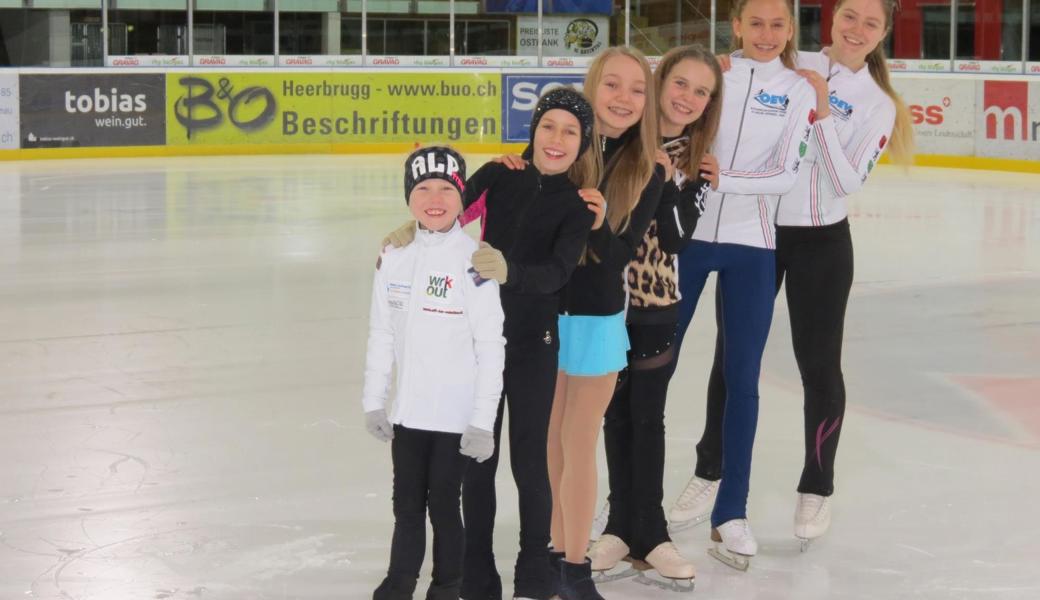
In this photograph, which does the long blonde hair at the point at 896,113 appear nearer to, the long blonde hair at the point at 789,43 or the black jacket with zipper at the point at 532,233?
the long blonde hair at the point at 789,43

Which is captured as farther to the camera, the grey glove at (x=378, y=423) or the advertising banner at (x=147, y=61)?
the advertising banner at (x=147, y=61)

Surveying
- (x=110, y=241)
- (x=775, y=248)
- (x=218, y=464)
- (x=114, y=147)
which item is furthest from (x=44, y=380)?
(x=114, y=147)

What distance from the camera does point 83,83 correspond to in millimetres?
17312

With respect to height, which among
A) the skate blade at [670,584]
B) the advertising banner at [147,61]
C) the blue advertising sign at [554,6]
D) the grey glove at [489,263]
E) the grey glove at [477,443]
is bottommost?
the skate blade at [670,584]

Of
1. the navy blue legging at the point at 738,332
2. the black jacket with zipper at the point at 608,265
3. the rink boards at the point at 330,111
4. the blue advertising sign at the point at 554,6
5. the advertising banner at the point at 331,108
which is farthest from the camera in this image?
the blue advertising sign at the point at 554,6

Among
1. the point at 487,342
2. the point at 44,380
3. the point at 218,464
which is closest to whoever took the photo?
the point at 487,342

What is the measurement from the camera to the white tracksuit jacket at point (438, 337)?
10.6ft

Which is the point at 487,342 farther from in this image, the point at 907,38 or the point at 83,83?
the point at 907,38

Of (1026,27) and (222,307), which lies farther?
(1026,27)

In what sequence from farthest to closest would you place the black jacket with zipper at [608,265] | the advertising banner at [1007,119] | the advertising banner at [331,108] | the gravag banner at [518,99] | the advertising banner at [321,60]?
the advertising banner at [321,60] → the gravag banner at [518,99] → the advertising banner at [331,108] → the advertising banner at [1007,119] → the black jacket with zipper at [608,265]

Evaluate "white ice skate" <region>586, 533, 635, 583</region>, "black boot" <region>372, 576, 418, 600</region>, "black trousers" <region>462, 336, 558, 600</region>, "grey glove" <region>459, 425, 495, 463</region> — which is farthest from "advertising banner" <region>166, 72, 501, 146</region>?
"grey glove" <region>459, 425, 495, 463</region>

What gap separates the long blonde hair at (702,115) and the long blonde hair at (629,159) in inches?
7.9

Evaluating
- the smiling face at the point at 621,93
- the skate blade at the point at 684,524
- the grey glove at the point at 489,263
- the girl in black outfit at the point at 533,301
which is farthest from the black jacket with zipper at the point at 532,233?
the skate blade at the point at 684,524

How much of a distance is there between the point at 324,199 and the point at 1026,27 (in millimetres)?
9847
